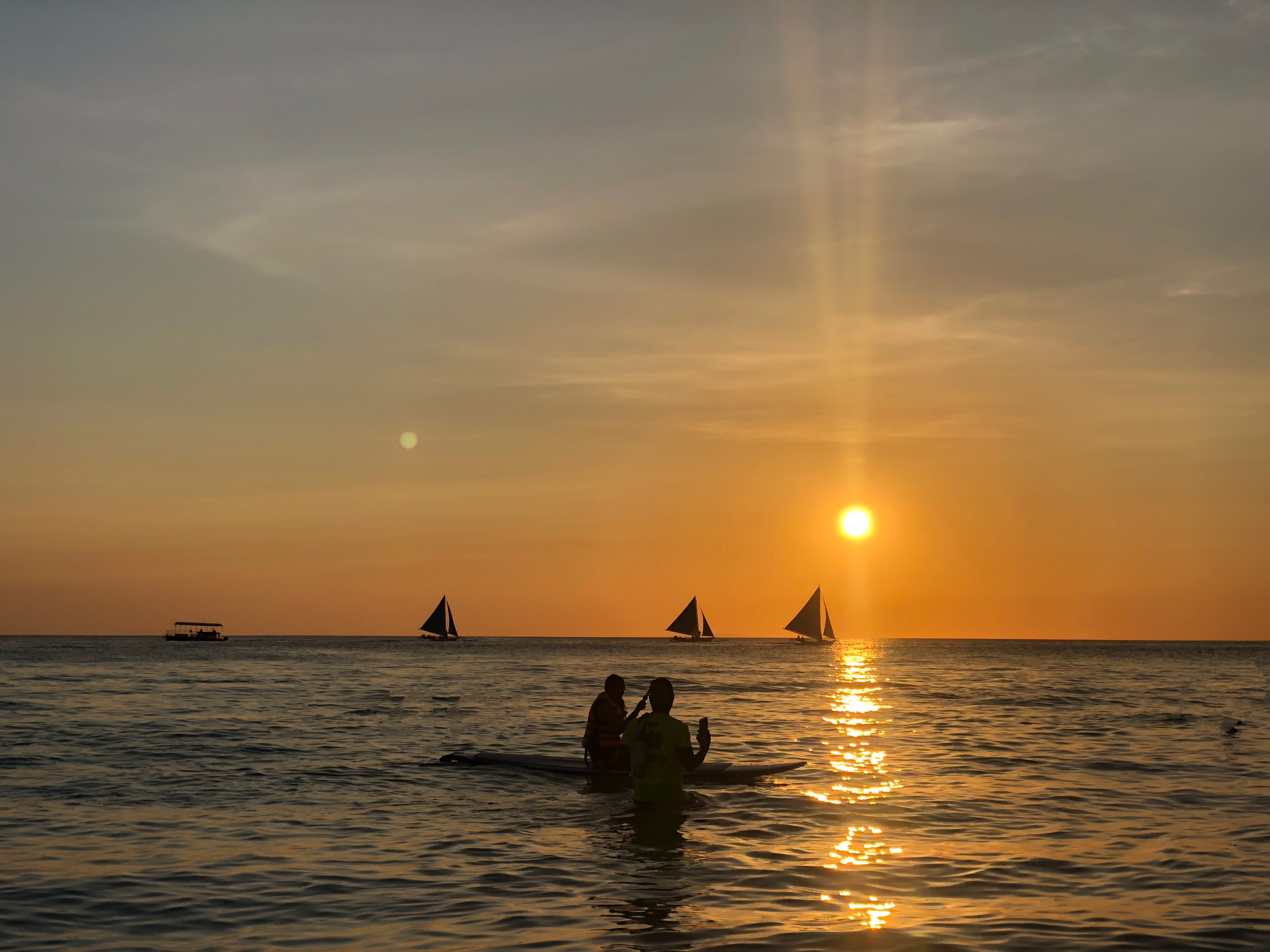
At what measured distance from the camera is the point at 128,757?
27078 mm

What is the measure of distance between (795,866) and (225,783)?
13.1 metres

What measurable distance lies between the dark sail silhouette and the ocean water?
126501mm

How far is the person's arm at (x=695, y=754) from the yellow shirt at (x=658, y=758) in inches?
2.1

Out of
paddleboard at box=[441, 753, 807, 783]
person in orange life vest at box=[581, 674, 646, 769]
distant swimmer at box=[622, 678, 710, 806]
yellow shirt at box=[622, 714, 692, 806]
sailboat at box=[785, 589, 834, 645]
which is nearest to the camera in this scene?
distant swimmer at box=[622, 678, 710, 806]

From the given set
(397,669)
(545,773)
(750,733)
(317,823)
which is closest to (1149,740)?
(750,733)

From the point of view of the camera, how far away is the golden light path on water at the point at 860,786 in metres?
12.8

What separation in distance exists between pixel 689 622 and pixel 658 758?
163755mm

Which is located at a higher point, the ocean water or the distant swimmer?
the distant swimmer

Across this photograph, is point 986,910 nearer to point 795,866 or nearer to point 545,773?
point 795,866

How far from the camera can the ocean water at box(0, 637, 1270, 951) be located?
11844mm

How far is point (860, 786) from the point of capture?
22938 mm

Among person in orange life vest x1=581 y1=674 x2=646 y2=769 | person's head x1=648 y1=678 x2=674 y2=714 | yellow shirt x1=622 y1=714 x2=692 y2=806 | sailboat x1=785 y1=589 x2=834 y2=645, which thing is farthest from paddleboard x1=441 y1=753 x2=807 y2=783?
sailboat x1=785 y1=589 x2=834 y2=645

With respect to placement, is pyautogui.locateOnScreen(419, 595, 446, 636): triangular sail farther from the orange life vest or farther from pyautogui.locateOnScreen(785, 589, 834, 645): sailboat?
the orange life vest

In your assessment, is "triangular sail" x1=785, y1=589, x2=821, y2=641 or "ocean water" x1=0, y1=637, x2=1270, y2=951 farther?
"triangular sail" x1=785, y1=589, x2=821, y2=641
